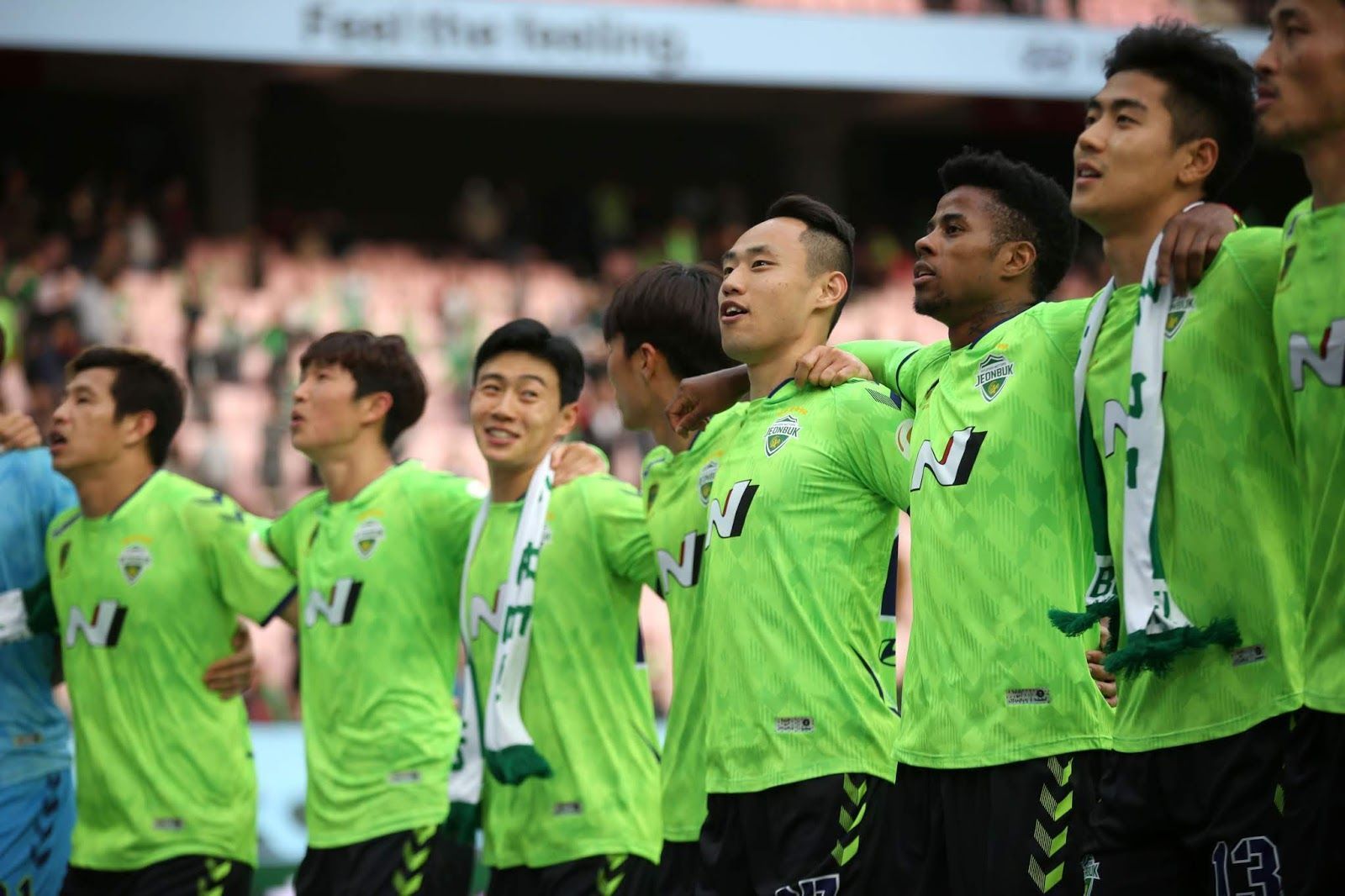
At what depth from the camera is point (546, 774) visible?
616cm

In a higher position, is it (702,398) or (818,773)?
(702,398)

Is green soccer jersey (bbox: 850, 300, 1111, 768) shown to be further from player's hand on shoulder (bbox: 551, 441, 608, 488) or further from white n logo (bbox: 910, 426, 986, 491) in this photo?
player's hand on shoulder (bbox: 551, 441, 608, 488)

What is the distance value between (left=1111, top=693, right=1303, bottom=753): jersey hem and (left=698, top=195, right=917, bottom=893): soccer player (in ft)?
3.25

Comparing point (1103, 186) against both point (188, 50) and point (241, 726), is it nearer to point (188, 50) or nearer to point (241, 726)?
Result: point (241, 726)

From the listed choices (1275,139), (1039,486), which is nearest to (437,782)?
(1039,486)

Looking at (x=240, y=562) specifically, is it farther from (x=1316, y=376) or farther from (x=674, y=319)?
(x=1316, y=376)

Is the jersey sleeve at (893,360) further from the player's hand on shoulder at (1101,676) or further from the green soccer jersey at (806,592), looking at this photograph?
the player's hand on shoulder at (1101,676)

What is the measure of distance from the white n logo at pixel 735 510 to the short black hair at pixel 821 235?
2.17 feet

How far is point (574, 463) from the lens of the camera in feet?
22.0

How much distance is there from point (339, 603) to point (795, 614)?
8.17 feet

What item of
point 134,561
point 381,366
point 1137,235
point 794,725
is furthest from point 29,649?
point 1137,235

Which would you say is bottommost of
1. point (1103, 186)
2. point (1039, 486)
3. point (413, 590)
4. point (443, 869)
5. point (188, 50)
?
point (443, 869)

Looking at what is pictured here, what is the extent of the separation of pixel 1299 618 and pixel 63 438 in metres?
5.32

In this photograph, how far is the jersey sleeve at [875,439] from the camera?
527 centimetres
